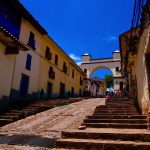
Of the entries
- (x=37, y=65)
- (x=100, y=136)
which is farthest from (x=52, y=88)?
(x=100, y=136)

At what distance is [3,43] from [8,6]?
9.69ft

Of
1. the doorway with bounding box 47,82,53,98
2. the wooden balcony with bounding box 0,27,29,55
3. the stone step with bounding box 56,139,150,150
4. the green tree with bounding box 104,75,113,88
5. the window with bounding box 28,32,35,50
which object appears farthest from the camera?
the green tree with bounding box 104,75,113,88

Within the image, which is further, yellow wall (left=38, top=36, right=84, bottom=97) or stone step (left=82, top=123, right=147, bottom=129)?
yellow wall (left=38, top=36, right=84, bottom=97)

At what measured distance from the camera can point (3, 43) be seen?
12500 millimetres

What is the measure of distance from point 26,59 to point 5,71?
3.24 meters

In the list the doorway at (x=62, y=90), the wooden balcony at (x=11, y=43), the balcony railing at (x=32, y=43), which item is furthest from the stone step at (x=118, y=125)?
the doorway at (x=62, y=90)

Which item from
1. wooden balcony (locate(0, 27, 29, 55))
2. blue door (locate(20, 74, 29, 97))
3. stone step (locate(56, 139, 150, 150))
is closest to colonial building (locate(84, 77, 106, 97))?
blue door (locate(20, 74, 29, 97))

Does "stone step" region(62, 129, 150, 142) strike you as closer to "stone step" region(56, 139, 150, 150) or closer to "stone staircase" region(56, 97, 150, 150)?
"stone staircase" region(56, 97, 150, 150)

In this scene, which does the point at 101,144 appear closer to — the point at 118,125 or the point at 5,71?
the point at 118,125

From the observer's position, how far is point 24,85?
51.0ft

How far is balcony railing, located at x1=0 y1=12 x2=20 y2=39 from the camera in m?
12.9

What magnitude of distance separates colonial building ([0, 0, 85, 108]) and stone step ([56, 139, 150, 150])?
A: 7.88 meters

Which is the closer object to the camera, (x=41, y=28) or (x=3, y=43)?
(x=3, y=43)

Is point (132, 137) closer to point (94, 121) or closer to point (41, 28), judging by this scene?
point (94, 121)
